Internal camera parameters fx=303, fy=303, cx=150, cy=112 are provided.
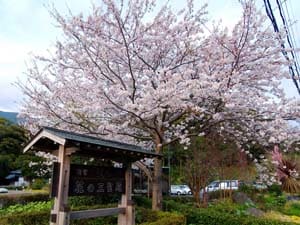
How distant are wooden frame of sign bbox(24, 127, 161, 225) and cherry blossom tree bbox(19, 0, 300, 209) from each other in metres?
1.72

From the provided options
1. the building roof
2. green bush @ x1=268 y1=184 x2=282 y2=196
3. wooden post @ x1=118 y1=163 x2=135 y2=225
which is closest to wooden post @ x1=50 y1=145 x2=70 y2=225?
the building roof

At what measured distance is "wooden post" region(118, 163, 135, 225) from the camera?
18.7 feet

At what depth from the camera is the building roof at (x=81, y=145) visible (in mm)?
4648

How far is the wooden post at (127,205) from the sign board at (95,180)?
10 centimetres

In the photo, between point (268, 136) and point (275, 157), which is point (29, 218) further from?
point (275, 157)

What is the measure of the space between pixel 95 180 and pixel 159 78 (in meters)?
3.04

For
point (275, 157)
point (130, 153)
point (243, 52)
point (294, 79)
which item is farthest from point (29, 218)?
point (275, 157)

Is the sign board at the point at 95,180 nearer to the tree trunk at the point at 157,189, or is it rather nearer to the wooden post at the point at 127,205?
the wooden post at the point at 127,205

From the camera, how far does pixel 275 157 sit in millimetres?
11688

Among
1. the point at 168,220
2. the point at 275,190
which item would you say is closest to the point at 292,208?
the point at 275,190

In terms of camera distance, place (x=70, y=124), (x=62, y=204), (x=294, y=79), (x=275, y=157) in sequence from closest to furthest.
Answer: (x=62, y=204), (x=294, y=79), (x=70, y=124), (x=275, y=157)

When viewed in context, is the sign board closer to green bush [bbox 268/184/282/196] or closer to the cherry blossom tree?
the cherry blossom tree

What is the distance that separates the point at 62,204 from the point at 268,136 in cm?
580

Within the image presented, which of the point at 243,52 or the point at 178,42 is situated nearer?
the point at 243,52
